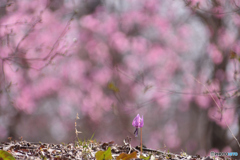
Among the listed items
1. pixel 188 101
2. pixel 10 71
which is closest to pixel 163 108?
pixel 188 101

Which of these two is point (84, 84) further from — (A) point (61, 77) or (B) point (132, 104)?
(B) point (132, 104)

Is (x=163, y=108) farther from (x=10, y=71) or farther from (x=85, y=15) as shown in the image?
(x=10, y=71)

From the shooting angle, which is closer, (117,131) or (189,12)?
(117,131)

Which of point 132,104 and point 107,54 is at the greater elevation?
point 107,54

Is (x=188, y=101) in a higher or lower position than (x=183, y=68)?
lower

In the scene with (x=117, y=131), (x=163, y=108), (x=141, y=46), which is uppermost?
(x=141, y=46)

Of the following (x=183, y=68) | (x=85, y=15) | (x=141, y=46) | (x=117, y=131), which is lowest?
(x=117, y=131)

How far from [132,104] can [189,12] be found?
1.18 m

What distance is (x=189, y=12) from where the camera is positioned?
10.2 ft

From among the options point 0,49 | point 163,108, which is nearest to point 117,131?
point 163,108

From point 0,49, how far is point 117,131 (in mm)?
1454

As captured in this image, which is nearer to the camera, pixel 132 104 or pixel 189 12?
pixel 132 104

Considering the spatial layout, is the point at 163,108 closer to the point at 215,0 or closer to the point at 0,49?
the point at 215,0

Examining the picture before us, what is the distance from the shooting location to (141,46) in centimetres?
300
